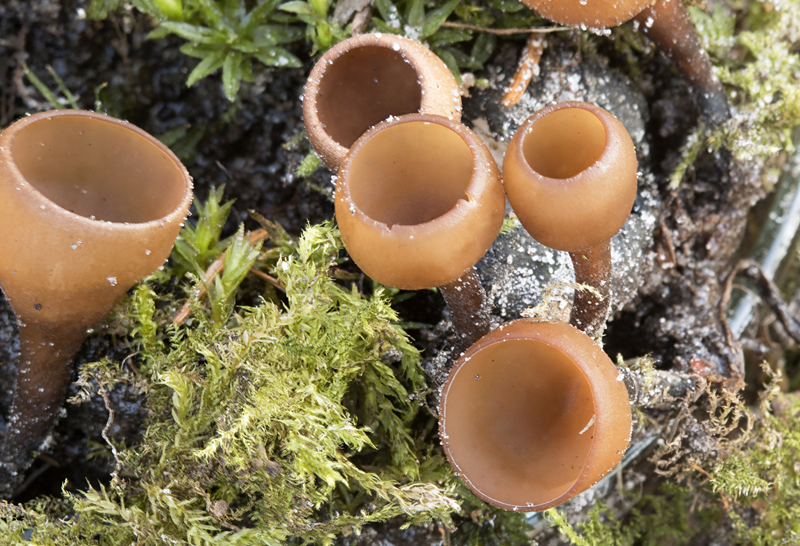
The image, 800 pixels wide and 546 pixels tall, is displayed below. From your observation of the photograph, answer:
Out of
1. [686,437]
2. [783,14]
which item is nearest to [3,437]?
[686,437]

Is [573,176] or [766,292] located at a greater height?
[573,176]

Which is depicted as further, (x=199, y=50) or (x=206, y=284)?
(x=199, y=50)

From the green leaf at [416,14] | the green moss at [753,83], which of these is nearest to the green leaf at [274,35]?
the green leaf at [416,14]

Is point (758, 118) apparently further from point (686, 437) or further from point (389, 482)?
point (389, 482)

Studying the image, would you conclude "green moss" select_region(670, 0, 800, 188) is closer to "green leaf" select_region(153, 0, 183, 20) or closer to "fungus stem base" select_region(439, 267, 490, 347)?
"fungus stem base" select_region(439, 267, 490, 347)

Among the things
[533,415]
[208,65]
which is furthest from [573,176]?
[208,65]

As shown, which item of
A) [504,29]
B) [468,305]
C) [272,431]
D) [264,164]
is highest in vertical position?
[504,29]

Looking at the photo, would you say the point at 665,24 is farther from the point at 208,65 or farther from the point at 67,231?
the point at 67,231

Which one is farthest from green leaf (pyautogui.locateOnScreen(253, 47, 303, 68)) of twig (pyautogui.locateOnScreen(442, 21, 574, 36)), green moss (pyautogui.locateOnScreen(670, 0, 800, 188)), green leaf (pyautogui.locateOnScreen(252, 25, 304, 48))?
green moss (pyautogui.locateOnScreen(670, 0, 800, 188))
